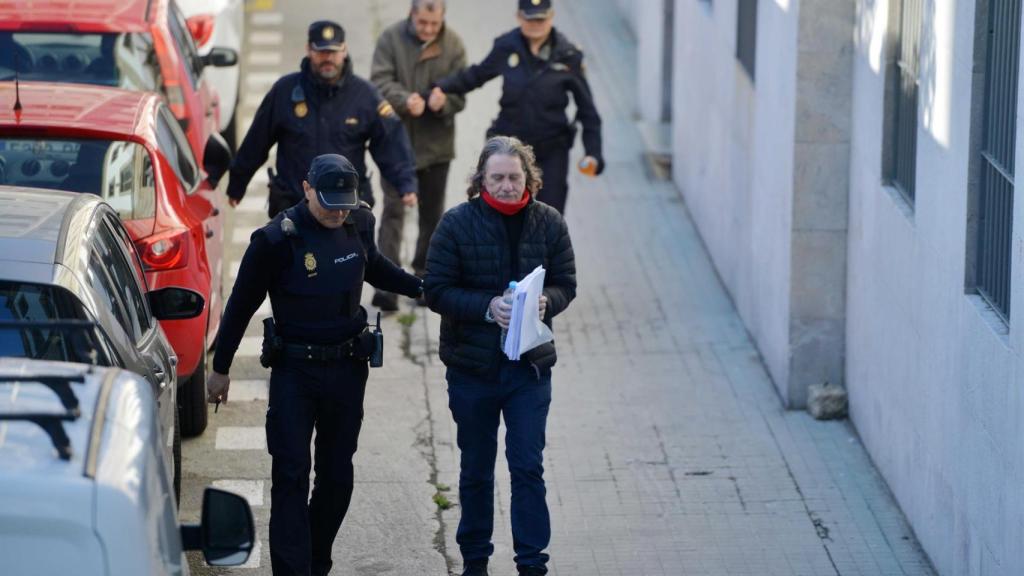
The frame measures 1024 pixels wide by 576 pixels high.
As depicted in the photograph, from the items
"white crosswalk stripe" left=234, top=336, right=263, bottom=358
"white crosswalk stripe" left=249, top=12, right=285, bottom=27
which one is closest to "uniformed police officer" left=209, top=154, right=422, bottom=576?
"white crosswalk stripe" left=234, top=336, right=263, bottom=358

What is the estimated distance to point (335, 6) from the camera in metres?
20.7

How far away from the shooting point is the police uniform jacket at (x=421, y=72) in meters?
12.2

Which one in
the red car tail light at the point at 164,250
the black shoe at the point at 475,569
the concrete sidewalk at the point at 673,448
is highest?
the red car tail light at the point at 164,250

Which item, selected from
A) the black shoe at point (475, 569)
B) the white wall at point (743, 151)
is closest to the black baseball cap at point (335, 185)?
the black shoe at point (475, 569)

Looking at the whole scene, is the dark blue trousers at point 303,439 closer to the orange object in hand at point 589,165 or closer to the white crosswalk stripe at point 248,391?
the white crosswalk stripe at point 248,391

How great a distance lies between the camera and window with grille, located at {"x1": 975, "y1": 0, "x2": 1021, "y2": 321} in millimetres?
7488

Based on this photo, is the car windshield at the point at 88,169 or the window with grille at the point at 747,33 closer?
the car windshield at the point at 88,169

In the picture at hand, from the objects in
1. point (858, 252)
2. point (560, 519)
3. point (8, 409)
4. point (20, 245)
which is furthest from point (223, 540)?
point (858, 252)

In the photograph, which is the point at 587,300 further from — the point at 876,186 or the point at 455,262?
the point at 455,262

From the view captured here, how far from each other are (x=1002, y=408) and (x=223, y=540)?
373cm

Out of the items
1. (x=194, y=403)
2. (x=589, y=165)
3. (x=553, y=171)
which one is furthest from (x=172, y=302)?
(x=553, y=171)

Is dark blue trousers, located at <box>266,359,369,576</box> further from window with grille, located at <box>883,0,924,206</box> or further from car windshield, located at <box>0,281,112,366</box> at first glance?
window with grille, located at <box>883,0,924,206</box>

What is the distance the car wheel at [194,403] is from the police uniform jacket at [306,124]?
3.99 feet

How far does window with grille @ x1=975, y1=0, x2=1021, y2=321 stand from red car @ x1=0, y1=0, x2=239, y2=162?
5.31m
